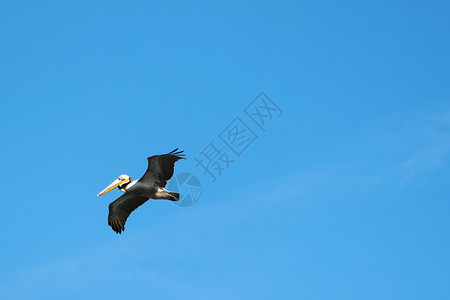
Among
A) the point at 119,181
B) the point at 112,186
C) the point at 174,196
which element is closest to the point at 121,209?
the point at 112,186

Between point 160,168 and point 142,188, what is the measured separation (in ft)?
4.21

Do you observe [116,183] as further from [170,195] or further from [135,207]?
[170,195]

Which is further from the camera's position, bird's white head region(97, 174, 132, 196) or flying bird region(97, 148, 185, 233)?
bird's white head region(97, 174, 132, 196)

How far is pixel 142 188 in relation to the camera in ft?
75.6

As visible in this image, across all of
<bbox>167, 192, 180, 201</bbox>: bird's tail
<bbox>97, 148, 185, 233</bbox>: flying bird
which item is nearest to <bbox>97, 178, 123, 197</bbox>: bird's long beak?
<bbox>97, 148, 185, 233</bbox>: flying bird

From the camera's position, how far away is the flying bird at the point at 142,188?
73.0ft

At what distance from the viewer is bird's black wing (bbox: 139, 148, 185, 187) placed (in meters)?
22.0

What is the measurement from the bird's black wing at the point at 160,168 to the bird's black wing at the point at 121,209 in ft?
5.59

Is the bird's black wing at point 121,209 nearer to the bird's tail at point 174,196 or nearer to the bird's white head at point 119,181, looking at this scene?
the bird's white head at point 119,181

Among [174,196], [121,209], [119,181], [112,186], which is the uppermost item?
[119,181]

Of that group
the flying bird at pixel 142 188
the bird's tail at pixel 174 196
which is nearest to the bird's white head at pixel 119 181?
Answer: the flying bird at pixel 142 188

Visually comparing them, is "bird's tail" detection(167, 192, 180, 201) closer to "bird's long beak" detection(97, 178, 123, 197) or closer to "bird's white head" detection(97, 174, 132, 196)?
"bird's white head" detection(97, 174, 132, 196)

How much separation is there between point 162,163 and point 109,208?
148 inches

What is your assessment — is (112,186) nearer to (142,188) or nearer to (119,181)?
(119,181)
